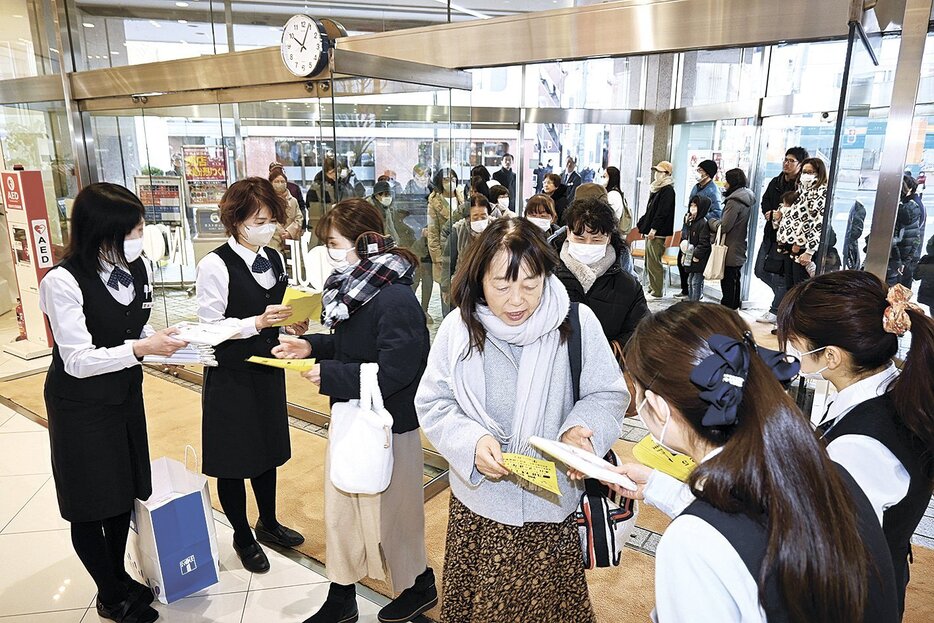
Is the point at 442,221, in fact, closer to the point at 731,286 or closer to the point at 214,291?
the point at 214,291

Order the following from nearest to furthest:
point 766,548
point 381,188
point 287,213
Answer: point 766,548 < point 381,188 < point 287,213

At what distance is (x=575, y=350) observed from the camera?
185 cm

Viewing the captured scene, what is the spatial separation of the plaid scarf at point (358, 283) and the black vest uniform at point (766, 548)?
1445mm

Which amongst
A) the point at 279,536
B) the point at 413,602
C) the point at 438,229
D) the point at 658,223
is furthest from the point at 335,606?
the point at 658,223

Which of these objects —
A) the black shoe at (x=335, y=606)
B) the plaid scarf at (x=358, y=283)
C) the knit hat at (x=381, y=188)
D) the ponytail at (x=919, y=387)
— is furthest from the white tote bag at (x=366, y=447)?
the knit hat at (x=381, y=188)

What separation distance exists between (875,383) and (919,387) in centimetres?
11

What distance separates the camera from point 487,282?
1808 millimetres

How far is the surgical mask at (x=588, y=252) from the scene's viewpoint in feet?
9.69

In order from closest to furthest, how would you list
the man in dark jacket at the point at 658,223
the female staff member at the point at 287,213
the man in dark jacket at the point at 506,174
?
the female staff member at the point at 287,213 < the man in dark jacket at the point at 658,223 < the man in dark jacket at the point at 506,174

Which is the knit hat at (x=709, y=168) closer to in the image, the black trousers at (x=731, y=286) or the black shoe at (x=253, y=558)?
the black trousers at (x=731, y=286)

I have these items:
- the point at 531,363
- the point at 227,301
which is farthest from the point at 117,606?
the point at 531,363

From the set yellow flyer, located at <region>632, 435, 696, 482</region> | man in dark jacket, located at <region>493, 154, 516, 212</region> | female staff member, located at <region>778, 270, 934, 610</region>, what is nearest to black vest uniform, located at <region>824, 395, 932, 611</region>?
female staff member, located at <region>778, 270, 934, 610</region>

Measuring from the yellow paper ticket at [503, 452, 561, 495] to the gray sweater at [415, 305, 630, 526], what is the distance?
0.15m

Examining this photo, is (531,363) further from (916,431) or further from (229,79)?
(229,79)
